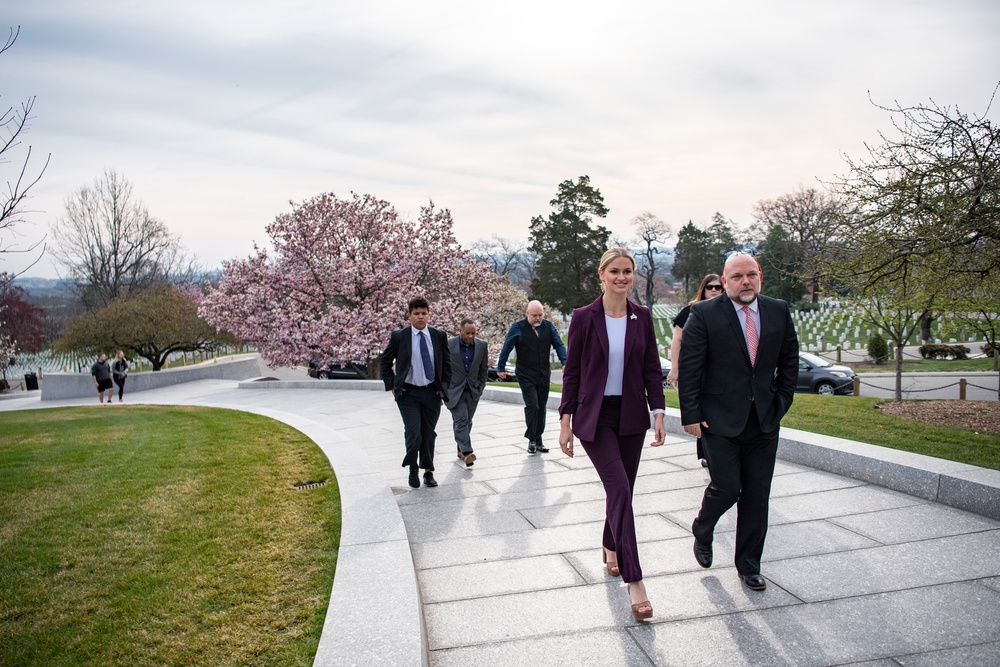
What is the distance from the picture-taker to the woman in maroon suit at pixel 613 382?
3861 millimetres

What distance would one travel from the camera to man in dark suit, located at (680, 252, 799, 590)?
3.87m

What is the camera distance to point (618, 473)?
383cm

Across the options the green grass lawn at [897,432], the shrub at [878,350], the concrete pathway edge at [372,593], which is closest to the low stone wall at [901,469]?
the green grass lawn at [897,432]

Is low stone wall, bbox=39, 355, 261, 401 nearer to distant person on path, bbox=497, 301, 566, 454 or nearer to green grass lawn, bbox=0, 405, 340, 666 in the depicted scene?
green grass lawn, bbox=0, 405, 340, 666

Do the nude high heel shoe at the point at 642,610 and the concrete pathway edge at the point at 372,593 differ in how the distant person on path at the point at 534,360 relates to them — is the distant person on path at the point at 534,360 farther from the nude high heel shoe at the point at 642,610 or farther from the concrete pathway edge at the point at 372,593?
the nude high heel shoe at the point at 642,610

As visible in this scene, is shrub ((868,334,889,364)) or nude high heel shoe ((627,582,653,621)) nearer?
nude high heel shoe ((627,582,653,621))

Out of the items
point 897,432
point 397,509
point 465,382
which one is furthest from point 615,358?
point 897,432

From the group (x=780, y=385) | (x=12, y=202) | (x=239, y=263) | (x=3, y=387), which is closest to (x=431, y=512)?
(x=780, y=385)

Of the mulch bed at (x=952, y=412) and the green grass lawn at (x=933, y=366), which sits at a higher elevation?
the mulch bed at (x=952, y=412)

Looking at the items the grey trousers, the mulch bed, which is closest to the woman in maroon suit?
the grey trousers

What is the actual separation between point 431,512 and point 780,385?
11.0 feet

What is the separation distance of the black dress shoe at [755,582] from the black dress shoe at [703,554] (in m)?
0.28

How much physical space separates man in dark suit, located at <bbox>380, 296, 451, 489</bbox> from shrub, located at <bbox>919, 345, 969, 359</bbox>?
33469 mm

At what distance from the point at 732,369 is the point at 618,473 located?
3.11ft
